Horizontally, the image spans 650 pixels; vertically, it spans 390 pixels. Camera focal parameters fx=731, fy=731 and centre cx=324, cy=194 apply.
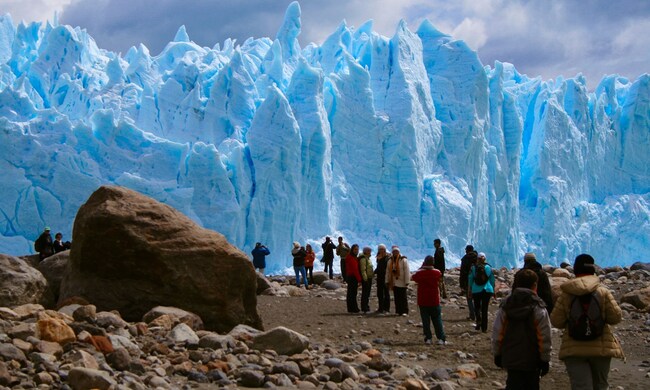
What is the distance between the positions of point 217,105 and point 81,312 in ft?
56.2

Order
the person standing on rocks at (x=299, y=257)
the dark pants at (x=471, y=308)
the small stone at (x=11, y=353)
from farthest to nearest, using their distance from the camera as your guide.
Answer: the person standing on rocks at (x=299, y=257) < the dark pants at (x=471, y=308) < the small stone at (x=11, y=353)

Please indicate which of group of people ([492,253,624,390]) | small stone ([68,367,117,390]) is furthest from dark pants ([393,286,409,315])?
small stone ([68,367,117,390])

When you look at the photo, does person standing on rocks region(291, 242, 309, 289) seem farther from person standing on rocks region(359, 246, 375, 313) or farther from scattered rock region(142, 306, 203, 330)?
scattered rock region(142, 306, 203, 330)

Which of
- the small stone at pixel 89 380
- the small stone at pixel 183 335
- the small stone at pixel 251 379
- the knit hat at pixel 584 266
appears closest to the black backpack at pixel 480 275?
the small stone at pixel 183 335

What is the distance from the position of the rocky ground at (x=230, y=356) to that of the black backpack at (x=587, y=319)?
3.84 feet

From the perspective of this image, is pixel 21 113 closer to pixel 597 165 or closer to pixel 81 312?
pixel 81 312

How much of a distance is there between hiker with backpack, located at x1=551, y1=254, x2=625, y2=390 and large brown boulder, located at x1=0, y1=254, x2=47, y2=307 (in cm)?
473

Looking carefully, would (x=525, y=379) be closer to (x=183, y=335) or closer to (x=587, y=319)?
(x=587, y=319)

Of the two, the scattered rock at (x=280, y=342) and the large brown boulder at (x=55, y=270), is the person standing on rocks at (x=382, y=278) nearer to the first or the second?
the scattered rock at (x=280, y=342)

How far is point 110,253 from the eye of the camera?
6410 mm

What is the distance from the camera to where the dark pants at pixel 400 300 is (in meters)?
8.76

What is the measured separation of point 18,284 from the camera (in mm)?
6535

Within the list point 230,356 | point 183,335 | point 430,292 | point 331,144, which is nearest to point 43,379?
point 230,356

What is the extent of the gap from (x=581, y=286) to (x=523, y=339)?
1.32 ft
